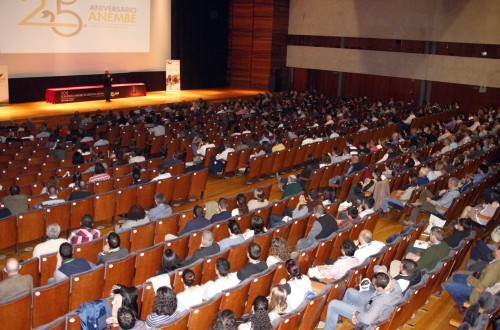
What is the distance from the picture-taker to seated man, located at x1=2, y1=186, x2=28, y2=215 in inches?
302

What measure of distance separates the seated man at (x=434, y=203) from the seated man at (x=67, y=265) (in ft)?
18.6

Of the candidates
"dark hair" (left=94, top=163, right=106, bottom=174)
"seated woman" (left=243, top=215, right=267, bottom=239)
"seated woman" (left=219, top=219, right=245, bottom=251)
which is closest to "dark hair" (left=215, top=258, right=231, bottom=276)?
"seated woman" (left=219, top=219, right=245, bottom=251)

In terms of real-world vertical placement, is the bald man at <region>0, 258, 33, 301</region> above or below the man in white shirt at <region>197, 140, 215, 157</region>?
below

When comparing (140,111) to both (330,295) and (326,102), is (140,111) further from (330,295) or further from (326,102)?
(330,295)

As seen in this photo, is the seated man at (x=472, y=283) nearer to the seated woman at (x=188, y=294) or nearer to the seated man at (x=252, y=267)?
the seated man at (x=252, y=267)

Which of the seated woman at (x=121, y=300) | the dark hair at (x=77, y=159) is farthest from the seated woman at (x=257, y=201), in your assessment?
the dark hair at (x=77, y=159)

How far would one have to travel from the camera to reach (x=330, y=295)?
5.37 m

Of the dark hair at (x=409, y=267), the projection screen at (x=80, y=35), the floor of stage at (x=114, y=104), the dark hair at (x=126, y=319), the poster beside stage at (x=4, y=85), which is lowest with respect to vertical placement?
the dark hair at (x=409, y=267)

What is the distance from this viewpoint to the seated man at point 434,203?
8883 millimetres

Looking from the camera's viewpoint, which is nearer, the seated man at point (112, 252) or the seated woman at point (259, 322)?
the seated woman at point (259, 322)

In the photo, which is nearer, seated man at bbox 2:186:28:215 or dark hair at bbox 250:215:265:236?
dark hair at bbox 250:215:265:236

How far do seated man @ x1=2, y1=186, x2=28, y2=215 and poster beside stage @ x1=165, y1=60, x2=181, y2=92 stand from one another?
16130 millimetres

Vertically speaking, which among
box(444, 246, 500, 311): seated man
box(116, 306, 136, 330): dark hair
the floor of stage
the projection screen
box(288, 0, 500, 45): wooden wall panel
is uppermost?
box(288, 0, 500, 45): wooden wall panel

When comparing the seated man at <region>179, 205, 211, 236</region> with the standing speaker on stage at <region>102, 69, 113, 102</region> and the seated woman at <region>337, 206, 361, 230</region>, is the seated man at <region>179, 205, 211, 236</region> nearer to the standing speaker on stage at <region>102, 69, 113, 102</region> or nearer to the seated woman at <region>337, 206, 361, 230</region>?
the seated woman at <region>337, 206, 361, 230</region>
